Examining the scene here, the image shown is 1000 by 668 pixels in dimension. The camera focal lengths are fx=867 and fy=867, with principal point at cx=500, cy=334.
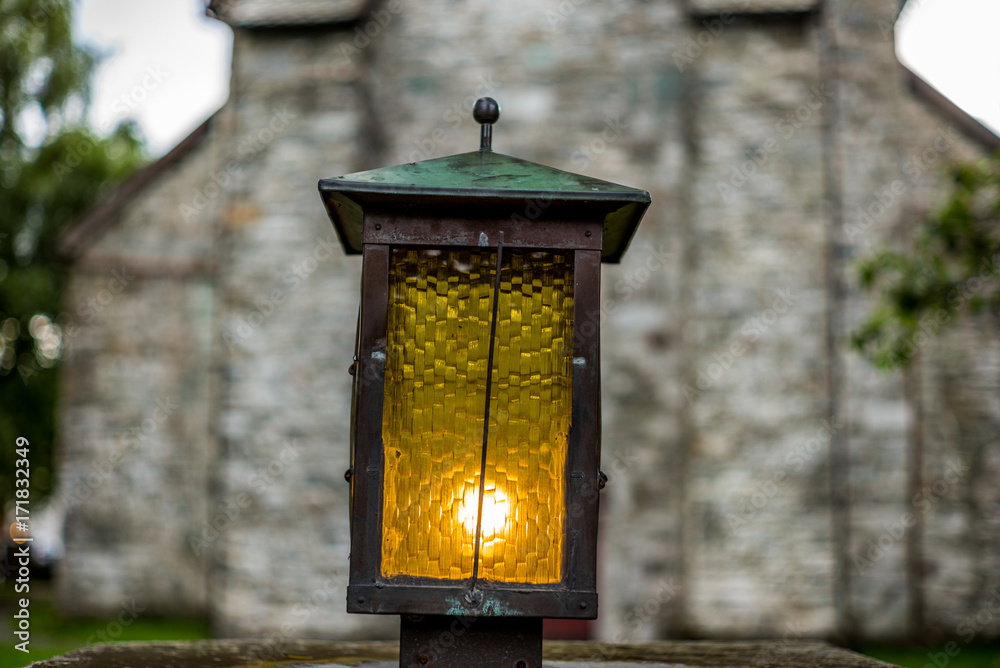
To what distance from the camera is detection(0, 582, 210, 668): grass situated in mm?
7723

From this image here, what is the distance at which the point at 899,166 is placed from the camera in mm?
7262

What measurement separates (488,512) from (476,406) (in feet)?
0.75

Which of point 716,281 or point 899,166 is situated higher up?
point 899,166

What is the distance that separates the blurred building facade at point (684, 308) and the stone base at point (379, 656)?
3.73 m

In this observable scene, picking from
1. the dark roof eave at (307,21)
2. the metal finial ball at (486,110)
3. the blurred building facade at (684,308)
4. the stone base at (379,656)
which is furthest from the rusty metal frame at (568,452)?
the dark roof eave at (307,21)

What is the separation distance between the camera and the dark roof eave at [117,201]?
922 centimetres

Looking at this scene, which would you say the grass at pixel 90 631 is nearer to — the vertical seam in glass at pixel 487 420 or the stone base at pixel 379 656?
the stone base at pixel 379 656

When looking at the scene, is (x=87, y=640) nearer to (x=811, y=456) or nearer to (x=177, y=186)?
(x=177, y=186)

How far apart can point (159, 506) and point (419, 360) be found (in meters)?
8.07

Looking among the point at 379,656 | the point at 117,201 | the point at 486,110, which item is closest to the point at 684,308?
the point at 379,656

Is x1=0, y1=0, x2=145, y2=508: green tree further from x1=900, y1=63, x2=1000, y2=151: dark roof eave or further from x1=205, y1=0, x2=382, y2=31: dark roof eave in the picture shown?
x1=900, y1=63, x2=1000, y2=151: dark roof eave

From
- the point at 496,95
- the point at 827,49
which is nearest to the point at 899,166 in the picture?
the point at 827,49

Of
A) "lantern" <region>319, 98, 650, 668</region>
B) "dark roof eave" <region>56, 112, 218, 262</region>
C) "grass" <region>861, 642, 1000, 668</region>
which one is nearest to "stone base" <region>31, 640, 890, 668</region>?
"lantern" <region>319, 98, 650, 668</region>

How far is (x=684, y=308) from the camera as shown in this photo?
7.27 metres
